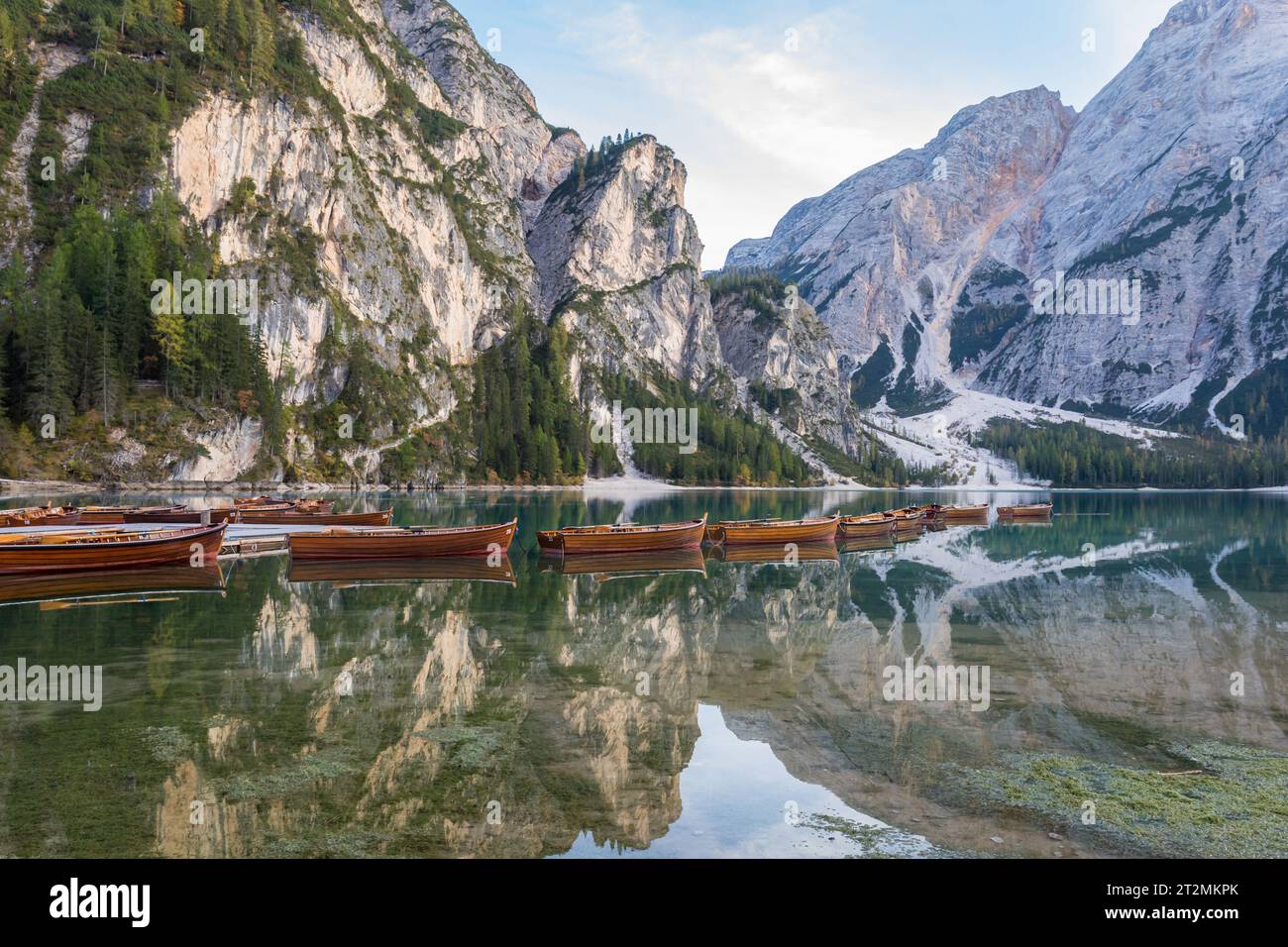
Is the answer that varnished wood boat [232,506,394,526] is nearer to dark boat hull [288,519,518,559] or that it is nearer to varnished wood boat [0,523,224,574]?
dark boat hull [288,519,518,559]

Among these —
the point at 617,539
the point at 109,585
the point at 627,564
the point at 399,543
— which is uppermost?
the point at 399,543

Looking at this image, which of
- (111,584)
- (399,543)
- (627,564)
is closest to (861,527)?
(627,564)

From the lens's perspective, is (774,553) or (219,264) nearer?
(774,553)

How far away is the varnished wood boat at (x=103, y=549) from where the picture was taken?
35344 millimetres

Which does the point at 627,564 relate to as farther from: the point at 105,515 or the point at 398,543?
the point at 105,515

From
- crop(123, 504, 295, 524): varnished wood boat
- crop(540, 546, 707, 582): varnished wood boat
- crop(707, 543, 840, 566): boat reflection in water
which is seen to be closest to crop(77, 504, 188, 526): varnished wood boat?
crop(123, 504, 295, 524): varnished wood boat

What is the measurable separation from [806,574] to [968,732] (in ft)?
92.9

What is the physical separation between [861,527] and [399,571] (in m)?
42.4

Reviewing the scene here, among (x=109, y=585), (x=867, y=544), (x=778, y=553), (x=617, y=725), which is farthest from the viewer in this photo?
(x=867, y=544)

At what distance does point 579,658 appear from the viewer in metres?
22.4

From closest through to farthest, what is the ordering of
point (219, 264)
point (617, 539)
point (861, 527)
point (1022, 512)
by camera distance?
point (617, 539) < point (861, 527) < point (1022, 512) < point (219, 264)

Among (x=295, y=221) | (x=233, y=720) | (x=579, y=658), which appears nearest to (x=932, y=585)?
(x=579, y=658)

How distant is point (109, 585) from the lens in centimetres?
3453

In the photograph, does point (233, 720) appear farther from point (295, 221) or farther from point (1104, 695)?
point (295, 221)
